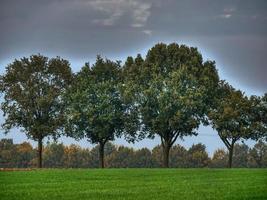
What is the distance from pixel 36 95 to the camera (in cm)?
7431

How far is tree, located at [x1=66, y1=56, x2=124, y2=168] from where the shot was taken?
75125 mm

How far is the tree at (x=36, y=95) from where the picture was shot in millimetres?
73438

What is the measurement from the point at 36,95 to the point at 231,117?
29.0m

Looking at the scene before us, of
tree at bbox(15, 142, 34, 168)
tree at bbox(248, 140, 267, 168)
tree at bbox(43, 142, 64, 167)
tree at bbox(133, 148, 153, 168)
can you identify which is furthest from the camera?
tree at bbox(43, 142, 64, 167)

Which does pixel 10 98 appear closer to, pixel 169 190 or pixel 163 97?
pixel 163 97

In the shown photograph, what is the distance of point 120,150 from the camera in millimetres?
172750

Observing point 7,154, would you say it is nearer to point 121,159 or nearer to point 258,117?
point 121,159

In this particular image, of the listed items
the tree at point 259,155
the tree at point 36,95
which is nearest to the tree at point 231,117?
the tree at point 36,95

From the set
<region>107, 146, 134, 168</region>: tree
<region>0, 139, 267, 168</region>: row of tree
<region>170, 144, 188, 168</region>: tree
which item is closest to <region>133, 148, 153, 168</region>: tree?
<region>0, 139, 267, 168</region>: row of tree

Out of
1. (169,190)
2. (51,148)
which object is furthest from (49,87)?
(51,148)

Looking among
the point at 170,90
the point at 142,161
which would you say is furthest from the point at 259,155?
the point at 170,90

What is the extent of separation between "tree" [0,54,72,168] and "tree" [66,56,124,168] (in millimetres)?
1808

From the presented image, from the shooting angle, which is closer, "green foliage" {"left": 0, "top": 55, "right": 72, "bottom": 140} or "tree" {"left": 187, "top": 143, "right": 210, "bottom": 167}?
"green foliage" {"left": 0, "top": 55, "right": 72, "bottom": 140}

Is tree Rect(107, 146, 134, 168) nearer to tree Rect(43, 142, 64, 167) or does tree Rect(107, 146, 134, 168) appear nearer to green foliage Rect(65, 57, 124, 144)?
tree Rect(43, 142, 64, 167)
